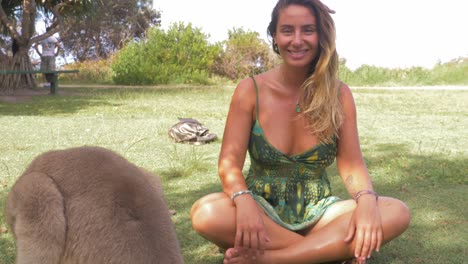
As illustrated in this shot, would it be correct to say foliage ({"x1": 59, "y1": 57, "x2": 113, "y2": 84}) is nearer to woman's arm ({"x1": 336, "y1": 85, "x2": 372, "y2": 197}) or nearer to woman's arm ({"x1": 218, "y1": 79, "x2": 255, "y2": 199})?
woman's arm ({"x1": 218, "y1": 79, "x2": 255, "y2": 199})

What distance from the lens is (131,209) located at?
190 cm

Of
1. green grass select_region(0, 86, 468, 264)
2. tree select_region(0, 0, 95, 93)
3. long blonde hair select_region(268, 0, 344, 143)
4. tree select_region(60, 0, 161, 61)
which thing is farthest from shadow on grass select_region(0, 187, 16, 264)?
tree select_region(60, 0, 161, 61)

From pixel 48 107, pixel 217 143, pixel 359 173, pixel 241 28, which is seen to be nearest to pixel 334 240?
pixel 359 173

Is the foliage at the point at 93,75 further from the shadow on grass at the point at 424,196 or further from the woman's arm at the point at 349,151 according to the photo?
the woman's arm at the point at 349,151

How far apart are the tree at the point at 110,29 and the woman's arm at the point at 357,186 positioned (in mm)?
29488

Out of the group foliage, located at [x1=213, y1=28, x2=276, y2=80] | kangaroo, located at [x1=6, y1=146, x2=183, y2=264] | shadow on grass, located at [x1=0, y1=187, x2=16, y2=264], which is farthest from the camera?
foliage, located at [x1=213, y1=28, x2=276, y2=80]

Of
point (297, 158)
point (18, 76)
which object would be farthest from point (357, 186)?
point (18, 76)

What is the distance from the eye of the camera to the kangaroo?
1835mm

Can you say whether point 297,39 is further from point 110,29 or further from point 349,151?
point 110,29

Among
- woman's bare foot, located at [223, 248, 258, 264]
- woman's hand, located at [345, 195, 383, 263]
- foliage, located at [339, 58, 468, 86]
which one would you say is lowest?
foliage, located at [339, 58, 468, 86]

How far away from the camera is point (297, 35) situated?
109 inches

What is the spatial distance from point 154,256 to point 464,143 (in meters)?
5.82

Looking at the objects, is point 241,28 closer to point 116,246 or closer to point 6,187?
point 6,187

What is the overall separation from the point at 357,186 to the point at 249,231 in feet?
2.13
